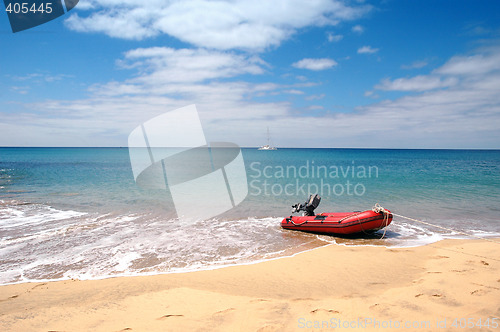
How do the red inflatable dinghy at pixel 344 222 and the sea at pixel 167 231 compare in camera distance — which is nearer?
the sea at pixel 167 231

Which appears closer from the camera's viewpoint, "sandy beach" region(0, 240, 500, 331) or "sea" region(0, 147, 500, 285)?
"sandy beach" region(0, 240, 500, 331)

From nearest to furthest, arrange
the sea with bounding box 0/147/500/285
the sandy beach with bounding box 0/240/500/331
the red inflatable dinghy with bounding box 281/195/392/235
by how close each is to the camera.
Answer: the sandy beach with bounding box 0/240/500/331 < the sea with bounding box 0/147/500/285 < the red inflatable dinghy with bounding box 281/195/392/235

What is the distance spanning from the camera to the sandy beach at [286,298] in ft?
13.9

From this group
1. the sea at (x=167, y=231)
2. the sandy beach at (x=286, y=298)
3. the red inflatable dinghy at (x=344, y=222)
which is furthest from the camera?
the red inflatable dinghy at (x=344, y=222)

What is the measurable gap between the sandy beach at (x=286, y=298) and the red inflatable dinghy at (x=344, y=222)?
2.52m

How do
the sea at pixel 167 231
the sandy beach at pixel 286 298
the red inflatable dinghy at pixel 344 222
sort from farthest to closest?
the red inflatable dinghy at pixel 344 222 → the sea at pixel 167 231 → the sandy beach at pixel 286 298

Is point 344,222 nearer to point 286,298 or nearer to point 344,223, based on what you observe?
point 344,223

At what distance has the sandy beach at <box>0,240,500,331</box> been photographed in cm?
425

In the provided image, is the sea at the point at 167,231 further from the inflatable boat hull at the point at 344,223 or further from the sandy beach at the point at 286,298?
the sandy beach at the point at 286,298

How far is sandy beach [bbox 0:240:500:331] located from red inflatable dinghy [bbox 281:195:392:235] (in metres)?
2.52

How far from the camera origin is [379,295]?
5262mm

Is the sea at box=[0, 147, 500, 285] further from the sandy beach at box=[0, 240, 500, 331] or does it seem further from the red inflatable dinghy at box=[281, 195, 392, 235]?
the sandy beach at box=[0, 240, 500, 331]

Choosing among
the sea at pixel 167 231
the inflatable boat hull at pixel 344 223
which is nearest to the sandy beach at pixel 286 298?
the sea at pixel 167 231

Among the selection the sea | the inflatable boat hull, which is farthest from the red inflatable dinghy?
the sea
